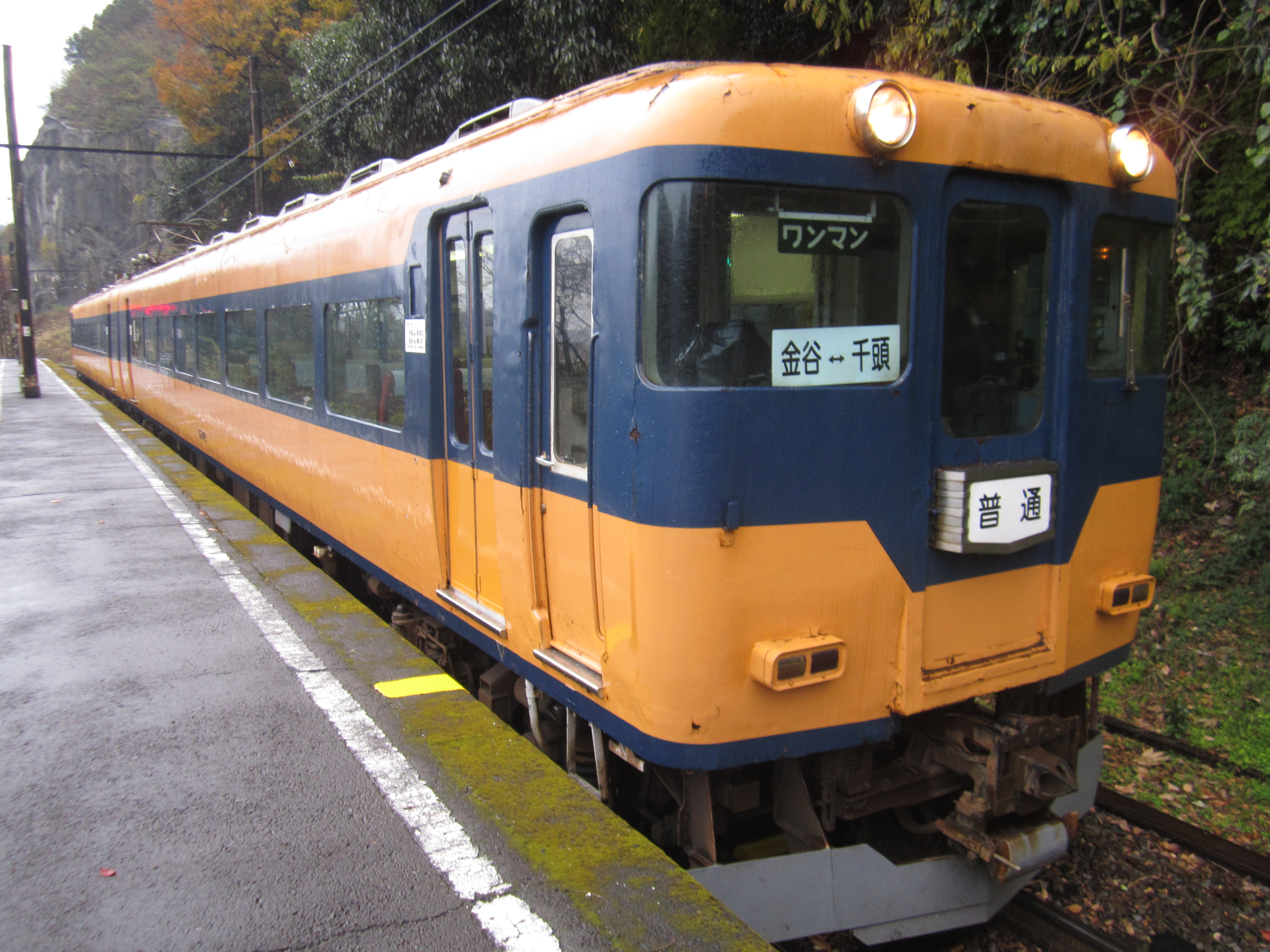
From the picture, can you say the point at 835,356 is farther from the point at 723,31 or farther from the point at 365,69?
the point at 365,69

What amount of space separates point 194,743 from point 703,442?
2427 millimetres

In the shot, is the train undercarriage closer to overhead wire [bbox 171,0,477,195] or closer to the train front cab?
the train front cab

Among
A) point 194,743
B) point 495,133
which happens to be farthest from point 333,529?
point 495,133

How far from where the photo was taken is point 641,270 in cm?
285

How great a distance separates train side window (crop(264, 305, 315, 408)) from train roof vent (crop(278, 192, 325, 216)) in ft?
2.60

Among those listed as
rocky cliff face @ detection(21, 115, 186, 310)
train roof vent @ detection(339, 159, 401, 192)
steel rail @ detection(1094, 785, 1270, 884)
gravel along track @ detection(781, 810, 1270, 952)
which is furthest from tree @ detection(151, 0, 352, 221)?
rocky cliff face @ detection(21, 115, 186, 310)

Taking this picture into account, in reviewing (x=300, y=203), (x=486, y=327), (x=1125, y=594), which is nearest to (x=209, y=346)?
(x=300, y=203)

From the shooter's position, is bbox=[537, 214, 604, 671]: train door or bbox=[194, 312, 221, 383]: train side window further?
bbox=[194, 312, 221, 383]: train side window

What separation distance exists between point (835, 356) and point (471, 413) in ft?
5.81

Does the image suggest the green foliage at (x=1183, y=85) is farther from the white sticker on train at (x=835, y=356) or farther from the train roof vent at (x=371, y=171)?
the white sticker on train at (x=835, y=356)

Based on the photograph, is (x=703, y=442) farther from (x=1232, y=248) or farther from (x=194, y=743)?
(x=1232, y=248)

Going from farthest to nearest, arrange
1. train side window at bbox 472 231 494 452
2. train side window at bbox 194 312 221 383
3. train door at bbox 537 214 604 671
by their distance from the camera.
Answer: train side window at bbox 194 312 221 383 < train side window at bbox 472 231 494 452 < train door at bbox 537 214 604 671

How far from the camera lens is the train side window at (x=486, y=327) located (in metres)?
3.92

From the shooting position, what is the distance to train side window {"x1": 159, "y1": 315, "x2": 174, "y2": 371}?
1299cm
